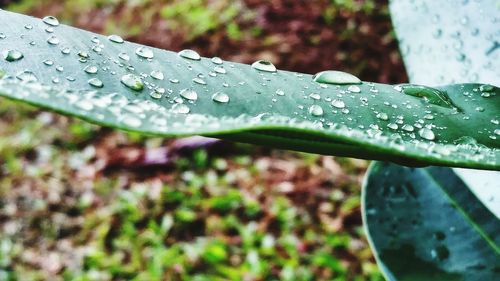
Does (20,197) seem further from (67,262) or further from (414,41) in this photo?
(414,41)

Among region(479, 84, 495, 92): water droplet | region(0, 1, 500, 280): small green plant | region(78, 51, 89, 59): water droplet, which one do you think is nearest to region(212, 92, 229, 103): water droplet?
region(0, 1, 500, 280): small green plant

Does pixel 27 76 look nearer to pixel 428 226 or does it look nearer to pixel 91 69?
pixel 91 69

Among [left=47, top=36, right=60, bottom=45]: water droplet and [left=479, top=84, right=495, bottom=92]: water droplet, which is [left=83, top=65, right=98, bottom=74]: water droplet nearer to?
[left=47, top=36, right=60, bottom=45]: water droplet

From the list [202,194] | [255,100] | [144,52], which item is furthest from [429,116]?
[202,194]

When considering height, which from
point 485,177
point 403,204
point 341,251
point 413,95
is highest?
point 413,95

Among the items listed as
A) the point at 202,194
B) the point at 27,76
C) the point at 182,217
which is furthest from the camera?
the point at 202,194

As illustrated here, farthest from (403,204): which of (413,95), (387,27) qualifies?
(387,27)

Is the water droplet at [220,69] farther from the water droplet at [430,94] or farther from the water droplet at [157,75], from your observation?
the water droplet at [430,94]
